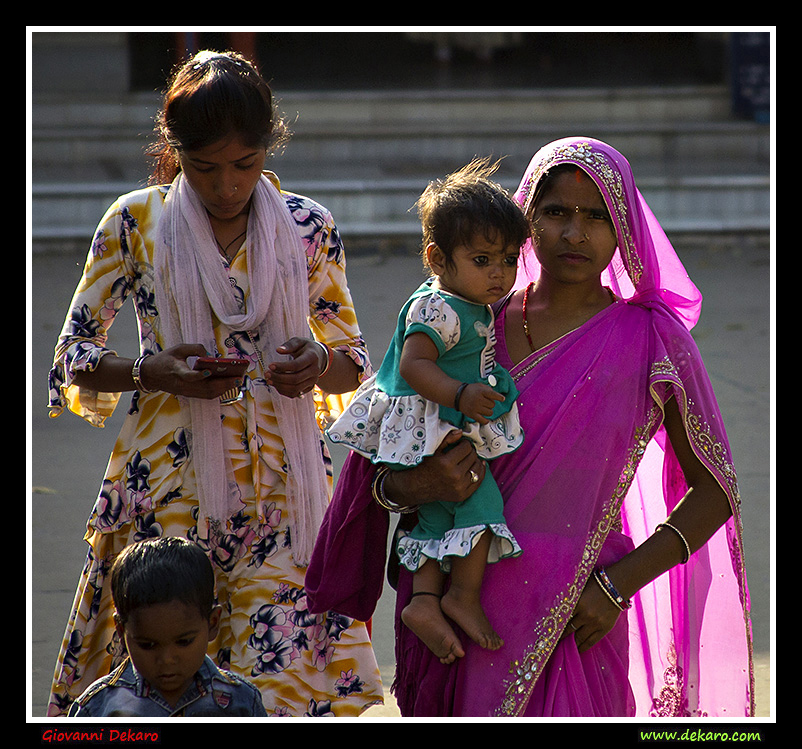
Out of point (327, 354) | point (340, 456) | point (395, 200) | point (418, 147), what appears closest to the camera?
point (327, 354)

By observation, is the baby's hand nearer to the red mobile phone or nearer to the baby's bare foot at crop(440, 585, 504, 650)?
the baby's bare foot at crop(440, 585, 504, 650)

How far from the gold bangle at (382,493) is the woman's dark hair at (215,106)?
0.80 m

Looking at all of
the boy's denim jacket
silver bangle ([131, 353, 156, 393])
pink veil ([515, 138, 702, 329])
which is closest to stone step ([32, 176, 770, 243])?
silver bangle ([131, 353, 156, 393])

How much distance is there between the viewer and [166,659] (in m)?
2.19

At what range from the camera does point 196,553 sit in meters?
2.34

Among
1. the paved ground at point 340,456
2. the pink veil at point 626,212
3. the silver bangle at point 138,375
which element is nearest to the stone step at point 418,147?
the paved ground at point 340,456

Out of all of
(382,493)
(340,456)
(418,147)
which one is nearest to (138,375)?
(382,493)

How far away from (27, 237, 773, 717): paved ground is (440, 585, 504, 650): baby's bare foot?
115 centimetres

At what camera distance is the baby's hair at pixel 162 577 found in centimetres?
223

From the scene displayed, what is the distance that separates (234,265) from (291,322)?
7.6 inches

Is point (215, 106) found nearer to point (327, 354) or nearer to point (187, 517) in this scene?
point (327, 354)

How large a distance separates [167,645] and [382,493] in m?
0.53

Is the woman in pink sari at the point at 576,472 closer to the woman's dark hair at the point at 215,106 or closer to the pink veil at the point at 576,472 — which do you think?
the pink veil at the point at 576,472

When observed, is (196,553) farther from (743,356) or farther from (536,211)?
(743,356)
